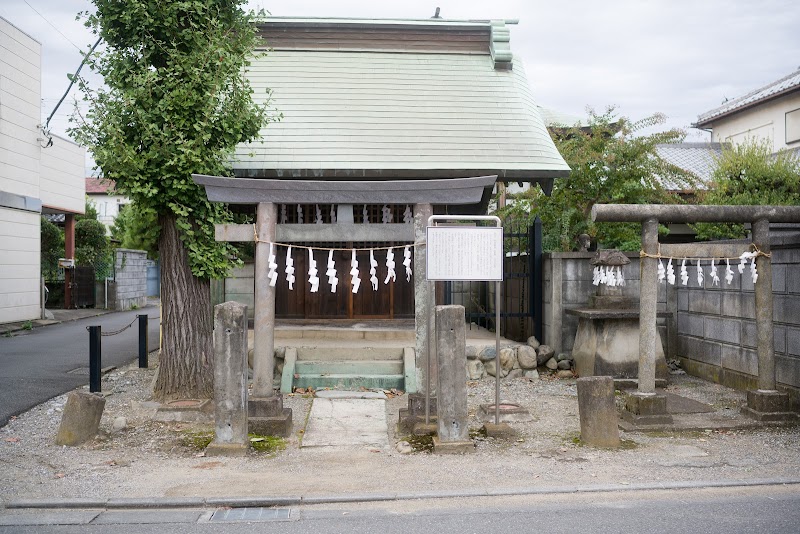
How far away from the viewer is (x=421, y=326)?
855 cm

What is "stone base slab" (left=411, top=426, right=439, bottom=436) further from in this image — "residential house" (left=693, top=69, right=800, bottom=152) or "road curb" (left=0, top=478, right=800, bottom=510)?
"residential house" (left=693, top=69, right=800, bottom=152)

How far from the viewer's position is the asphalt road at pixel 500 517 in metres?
5.27

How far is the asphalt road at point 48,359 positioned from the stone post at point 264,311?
3587 mm

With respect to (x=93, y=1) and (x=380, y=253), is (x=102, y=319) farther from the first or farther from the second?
(x=93, y=1)

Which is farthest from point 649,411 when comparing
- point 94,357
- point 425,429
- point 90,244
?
point 90,244

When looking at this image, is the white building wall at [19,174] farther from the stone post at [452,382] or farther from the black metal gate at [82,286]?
the stone post at [452,382]

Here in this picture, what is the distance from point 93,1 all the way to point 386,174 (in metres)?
5.18

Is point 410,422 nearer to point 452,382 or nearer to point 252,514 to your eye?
point 452,382

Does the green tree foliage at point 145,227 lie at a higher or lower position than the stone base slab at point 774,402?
higher

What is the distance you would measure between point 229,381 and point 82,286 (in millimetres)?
23650

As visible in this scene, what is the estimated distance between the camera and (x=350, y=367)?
37.3ft

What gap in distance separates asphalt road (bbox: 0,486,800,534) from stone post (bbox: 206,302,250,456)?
1.72m

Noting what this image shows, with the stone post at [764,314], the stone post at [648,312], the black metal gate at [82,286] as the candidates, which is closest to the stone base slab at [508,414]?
the stone post at [648,312]

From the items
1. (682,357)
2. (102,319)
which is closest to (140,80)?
(682,357)
